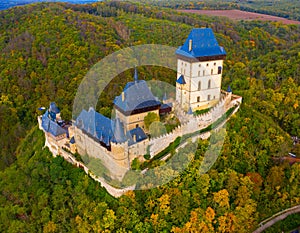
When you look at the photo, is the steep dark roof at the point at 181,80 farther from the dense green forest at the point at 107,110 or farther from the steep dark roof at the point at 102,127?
the steep dark roof at the point at 102,127

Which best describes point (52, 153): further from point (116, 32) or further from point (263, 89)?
point (116, 32)

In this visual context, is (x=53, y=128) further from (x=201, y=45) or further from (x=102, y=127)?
(x=201, y=45)

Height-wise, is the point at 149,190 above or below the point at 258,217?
above

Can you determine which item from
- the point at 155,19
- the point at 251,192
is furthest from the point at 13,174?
the point at 155,19

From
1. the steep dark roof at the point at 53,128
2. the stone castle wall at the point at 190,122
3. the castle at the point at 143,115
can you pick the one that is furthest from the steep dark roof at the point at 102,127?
the stone castle wall at the point at 190,122

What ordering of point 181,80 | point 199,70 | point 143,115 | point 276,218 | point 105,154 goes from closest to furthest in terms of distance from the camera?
point 105,154 < point 276,218 < point 143,115 < point 199,70 < point 181,80

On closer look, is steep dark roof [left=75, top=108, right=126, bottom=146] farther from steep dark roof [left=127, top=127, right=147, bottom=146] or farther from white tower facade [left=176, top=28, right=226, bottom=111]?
white tower facade [left=176, top=28, right=226, bottom=111]

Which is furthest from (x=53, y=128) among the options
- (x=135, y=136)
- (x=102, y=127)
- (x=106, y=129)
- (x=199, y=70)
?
(x=199, y=70)
